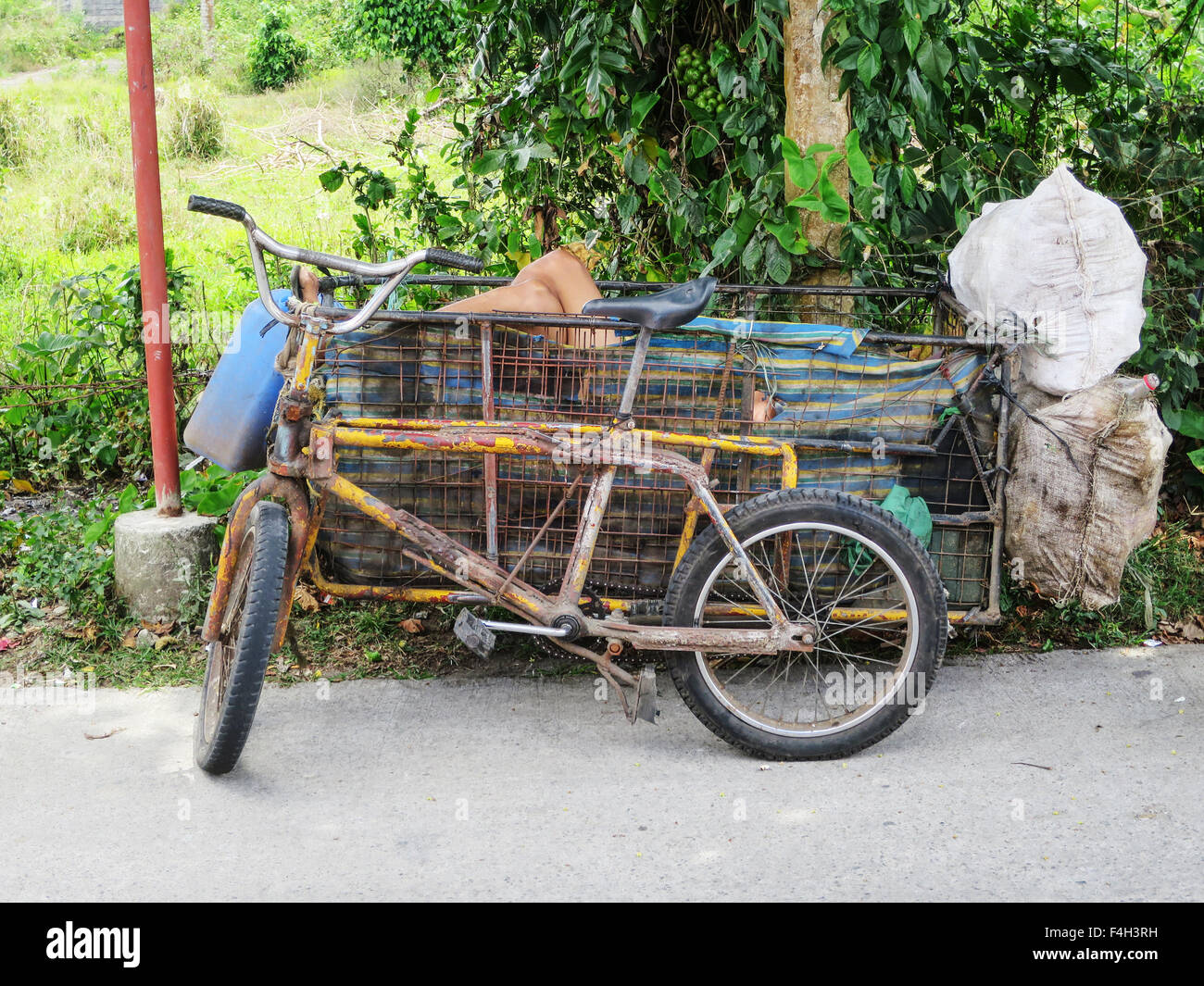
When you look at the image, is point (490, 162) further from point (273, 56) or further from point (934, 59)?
point (273, 56)

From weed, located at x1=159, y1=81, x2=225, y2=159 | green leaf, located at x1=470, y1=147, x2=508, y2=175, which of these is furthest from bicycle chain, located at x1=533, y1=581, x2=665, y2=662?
weed, located at x1=159, y1=81, x2=225, y2=159

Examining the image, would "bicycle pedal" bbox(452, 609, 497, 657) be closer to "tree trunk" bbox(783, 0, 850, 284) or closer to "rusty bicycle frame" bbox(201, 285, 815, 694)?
"rusty bicycle frame" bbox(201, 285, 815, 694)

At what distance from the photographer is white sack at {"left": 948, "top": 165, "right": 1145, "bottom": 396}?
3766 millimetres

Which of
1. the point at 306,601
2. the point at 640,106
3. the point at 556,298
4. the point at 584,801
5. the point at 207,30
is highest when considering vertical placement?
the point at 207,30

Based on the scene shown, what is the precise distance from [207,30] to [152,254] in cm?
1586

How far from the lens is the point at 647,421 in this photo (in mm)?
3752

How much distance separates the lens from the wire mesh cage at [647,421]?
3.72 m

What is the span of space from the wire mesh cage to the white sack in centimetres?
22

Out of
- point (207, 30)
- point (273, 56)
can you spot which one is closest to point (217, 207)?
point (273, 56)

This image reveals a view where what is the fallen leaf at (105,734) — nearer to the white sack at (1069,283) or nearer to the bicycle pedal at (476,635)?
the bicycle pedal at (476,635)

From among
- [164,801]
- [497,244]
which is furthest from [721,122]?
[164,801]

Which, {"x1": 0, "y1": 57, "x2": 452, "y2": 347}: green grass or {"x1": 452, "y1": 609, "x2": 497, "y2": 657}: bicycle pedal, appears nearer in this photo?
{"x1": 452, "y1": 609, "x2": 497, "y2": 657}: bicycle pedal

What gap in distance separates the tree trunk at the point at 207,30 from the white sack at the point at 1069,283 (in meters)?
15.8
